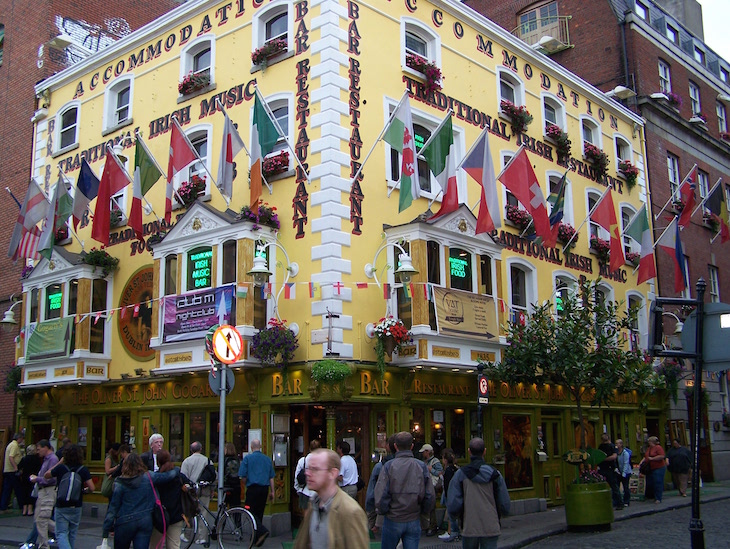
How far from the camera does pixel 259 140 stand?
15.8 metres

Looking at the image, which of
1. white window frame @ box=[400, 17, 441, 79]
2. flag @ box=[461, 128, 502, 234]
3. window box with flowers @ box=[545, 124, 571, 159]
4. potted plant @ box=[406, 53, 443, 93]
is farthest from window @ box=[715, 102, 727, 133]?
flag @ box=[461, 128, 502, 234]

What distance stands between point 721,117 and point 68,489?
3168cm

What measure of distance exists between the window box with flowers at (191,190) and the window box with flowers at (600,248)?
1236 cm

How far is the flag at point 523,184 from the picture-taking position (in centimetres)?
1777

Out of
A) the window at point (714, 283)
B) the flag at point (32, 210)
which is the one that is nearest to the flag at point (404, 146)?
the flag at point (32, 210)

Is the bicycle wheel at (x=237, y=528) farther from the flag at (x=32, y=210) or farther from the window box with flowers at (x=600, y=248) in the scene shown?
the window box with flowers at (x=600, y=248)

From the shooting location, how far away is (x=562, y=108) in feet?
78.7

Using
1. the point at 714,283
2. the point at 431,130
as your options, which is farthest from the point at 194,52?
the point at 714,283

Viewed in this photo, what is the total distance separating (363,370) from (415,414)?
2169 mm

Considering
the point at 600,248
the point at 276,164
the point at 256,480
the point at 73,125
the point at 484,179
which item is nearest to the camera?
the point at 256,480

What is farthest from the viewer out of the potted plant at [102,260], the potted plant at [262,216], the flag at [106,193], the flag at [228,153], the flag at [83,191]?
the potted plant at [102,260]

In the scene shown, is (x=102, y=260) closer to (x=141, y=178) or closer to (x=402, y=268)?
(x=141, y=178)

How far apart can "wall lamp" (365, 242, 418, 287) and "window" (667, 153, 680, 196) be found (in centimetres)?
1637

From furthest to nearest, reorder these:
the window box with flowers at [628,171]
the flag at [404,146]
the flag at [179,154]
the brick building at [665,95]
Answer: the brick building at [665,95] < the window box with flowers at [628,171] < the flag at [179,154] < the flag at [404,146]
